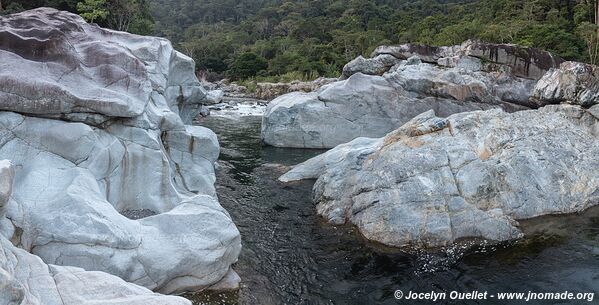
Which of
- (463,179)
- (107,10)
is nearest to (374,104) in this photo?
(463,179)

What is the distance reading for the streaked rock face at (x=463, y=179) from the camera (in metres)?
12.4

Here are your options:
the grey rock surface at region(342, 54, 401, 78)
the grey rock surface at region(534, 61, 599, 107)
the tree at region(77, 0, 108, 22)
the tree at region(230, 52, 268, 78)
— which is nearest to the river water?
the grey rock surface at region(534, 61, 599, 107)

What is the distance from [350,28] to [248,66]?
27.6 m

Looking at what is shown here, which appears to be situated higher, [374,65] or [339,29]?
[374,65]

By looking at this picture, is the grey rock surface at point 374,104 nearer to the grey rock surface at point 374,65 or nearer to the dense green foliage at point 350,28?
the grey rock surface at point 374,65

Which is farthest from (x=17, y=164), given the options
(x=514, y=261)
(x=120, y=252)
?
(x=514, y=261)

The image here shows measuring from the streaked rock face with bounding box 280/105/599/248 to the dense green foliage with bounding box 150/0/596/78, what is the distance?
112 ft

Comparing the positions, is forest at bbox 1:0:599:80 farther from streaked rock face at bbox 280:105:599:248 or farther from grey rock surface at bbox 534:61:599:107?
streaked rock face at bbox 280:105:599:248

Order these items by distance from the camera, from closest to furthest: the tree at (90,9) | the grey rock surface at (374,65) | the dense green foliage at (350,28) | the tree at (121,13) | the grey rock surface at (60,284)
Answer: the grey rock surface at (60,284)
the grey rock surface at (374,65)
the tree at (90,9)
the tree at (121,13)
the dense green foliage at (350,28)

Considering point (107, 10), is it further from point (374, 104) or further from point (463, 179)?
point (463, 179)

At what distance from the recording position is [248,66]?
7388 centimetres

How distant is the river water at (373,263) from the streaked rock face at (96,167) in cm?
119

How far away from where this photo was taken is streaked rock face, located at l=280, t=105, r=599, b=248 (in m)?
12.4

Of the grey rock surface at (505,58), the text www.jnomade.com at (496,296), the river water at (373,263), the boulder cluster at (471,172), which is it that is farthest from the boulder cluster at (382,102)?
the text www.jnomade.com at (496,296)
